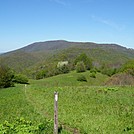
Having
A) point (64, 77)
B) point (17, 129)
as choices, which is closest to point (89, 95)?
point (17, 129)

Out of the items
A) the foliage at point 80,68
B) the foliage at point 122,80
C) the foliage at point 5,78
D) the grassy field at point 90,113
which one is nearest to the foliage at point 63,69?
the foliage at point 80,68

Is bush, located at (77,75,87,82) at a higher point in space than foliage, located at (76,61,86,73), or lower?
lower

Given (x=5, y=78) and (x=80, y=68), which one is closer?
(x=5, y=78)

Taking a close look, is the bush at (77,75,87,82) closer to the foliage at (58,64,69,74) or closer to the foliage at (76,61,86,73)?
the foliage at (76,61,86,73)

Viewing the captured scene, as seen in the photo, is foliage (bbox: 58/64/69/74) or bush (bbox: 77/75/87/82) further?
foliage (bbox: 58/64/69/74)

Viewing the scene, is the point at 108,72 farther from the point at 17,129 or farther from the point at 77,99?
the point at 17,129

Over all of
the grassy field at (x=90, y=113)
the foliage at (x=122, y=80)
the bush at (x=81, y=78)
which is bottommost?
the bush at (x=81, y=78)

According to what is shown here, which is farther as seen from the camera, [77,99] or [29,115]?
[77,99]

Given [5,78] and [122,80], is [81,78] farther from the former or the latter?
[5,78]

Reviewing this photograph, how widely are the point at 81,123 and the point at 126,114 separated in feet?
12.2

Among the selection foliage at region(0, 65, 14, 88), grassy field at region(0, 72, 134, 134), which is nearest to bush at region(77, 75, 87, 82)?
foliage at region(0, 65, 14, 88)

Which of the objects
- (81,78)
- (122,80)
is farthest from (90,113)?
(81,78)

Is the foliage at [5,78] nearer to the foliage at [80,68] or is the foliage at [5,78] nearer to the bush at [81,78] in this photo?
the bush at [81,78]

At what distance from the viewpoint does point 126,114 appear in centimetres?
1789
